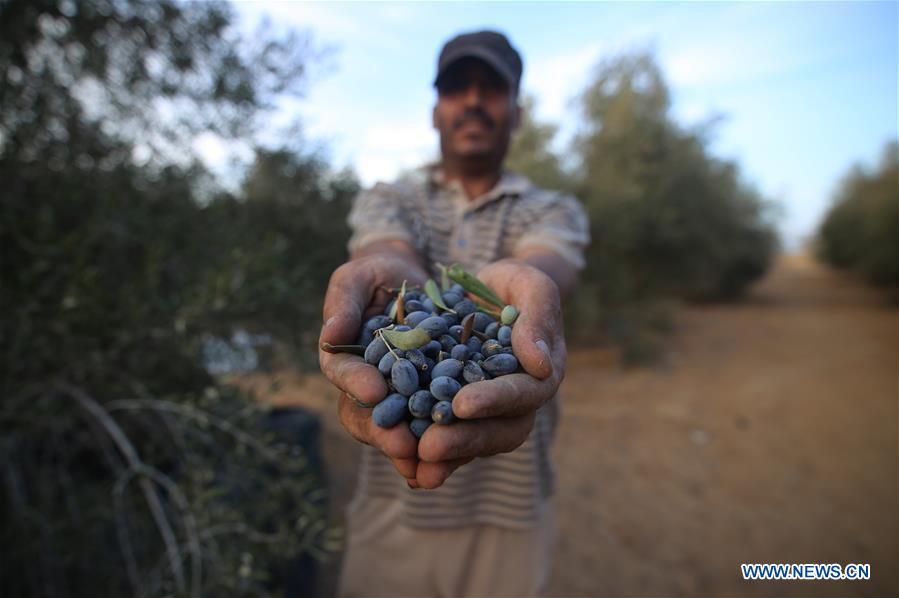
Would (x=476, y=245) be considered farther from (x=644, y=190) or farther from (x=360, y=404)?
(x=644, y=190)

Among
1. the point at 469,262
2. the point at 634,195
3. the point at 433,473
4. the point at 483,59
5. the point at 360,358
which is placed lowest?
the point at 433,473

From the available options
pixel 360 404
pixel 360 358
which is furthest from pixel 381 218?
pixel 360 404

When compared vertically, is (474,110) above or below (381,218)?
above

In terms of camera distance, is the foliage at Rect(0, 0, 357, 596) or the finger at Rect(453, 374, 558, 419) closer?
the finger at Rect(453, 374, 558, 419)

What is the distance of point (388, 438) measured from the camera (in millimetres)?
1076

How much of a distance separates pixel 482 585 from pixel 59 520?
6.48 ft

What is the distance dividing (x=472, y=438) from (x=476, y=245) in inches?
42.5

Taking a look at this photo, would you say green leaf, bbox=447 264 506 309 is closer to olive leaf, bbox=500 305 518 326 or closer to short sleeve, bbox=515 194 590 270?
olive leaf, bbox=500 305 518 326

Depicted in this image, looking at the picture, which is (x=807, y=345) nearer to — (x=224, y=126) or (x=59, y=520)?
(x=224, y=126)

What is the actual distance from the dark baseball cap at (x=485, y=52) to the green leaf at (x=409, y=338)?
1306mm

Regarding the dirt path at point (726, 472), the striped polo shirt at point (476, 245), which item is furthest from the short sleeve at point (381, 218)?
the dirt path at point (726, 472)

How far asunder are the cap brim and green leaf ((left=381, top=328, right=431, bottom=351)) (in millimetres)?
1299

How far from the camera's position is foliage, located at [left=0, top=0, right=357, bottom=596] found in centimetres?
216

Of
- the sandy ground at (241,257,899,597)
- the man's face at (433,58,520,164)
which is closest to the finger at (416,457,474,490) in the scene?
the man's face at (433,58,520,164)
